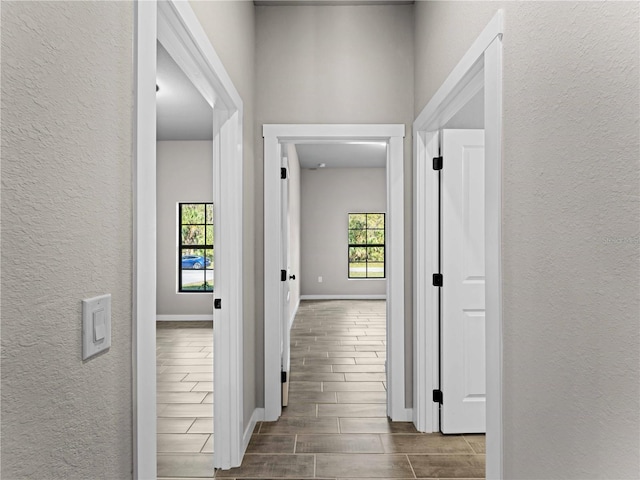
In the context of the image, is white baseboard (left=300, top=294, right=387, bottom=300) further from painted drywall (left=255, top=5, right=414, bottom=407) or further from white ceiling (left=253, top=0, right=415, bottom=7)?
white ceiling (left=253, top=0, right=415, bottom=7)

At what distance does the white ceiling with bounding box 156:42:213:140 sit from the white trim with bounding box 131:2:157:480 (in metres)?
2.52

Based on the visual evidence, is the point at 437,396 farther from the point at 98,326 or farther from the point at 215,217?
the point at 98,326

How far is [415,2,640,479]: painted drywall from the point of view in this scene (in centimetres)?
96

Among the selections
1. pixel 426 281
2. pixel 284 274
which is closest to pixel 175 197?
pixel 284 274

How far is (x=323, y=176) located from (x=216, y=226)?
7417mm

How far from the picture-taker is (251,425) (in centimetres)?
283

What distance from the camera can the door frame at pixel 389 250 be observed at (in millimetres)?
3037

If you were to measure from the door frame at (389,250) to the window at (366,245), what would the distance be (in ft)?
22.2

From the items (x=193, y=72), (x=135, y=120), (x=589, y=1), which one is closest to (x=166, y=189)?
(x=193, y=72)

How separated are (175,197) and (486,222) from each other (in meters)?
6.17

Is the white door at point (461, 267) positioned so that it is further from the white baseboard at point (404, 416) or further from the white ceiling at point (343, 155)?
the white ceiling at point (343, 155)

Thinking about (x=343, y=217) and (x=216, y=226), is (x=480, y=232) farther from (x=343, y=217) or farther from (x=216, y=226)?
→ (x=343, y=217)

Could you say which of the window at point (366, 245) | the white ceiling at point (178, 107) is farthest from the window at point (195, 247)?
the window at point (366, 245)

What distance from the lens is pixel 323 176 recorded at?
971 centimetres
